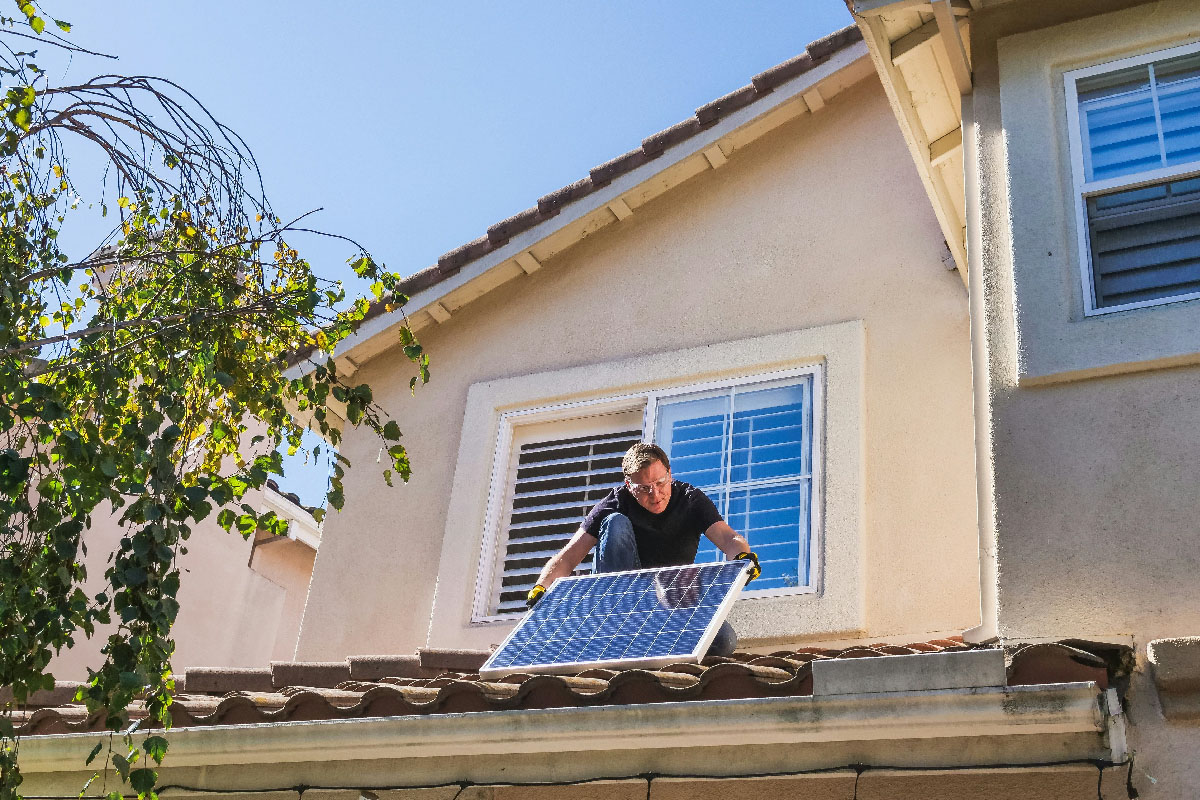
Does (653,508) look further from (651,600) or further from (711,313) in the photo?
(711,313)

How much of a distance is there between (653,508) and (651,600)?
110cm

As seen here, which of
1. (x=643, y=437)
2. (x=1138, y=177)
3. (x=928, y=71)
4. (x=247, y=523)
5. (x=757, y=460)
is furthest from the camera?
(x=643, y=437)

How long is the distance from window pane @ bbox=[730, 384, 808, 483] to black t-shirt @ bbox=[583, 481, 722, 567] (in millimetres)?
1059

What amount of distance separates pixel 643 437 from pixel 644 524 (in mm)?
1523

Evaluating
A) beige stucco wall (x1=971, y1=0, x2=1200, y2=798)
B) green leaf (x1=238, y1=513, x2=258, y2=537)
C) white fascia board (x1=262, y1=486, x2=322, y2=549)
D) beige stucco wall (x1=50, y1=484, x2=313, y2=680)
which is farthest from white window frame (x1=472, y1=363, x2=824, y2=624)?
beige stucco wall (x1=50, y1=484, x2=313, y2=680)

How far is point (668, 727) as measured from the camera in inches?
205

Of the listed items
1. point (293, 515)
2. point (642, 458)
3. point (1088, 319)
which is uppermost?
point (293, 515)

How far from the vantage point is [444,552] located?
9102 mm

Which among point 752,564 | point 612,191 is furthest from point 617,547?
point 612,191

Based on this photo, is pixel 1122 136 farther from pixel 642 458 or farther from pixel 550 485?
pixel 550 485

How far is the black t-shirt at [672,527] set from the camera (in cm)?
738

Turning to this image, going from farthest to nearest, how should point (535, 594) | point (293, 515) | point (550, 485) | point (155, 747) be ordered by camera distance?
point (293, 515), point (550, 485), point (535, 594), point (155, 747)

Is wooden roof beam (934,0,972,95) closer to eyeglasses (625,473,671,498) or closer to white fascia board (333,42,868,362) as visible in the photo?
white fascia board (333,42,868,362)

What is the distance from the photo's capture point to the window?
6324 mm
